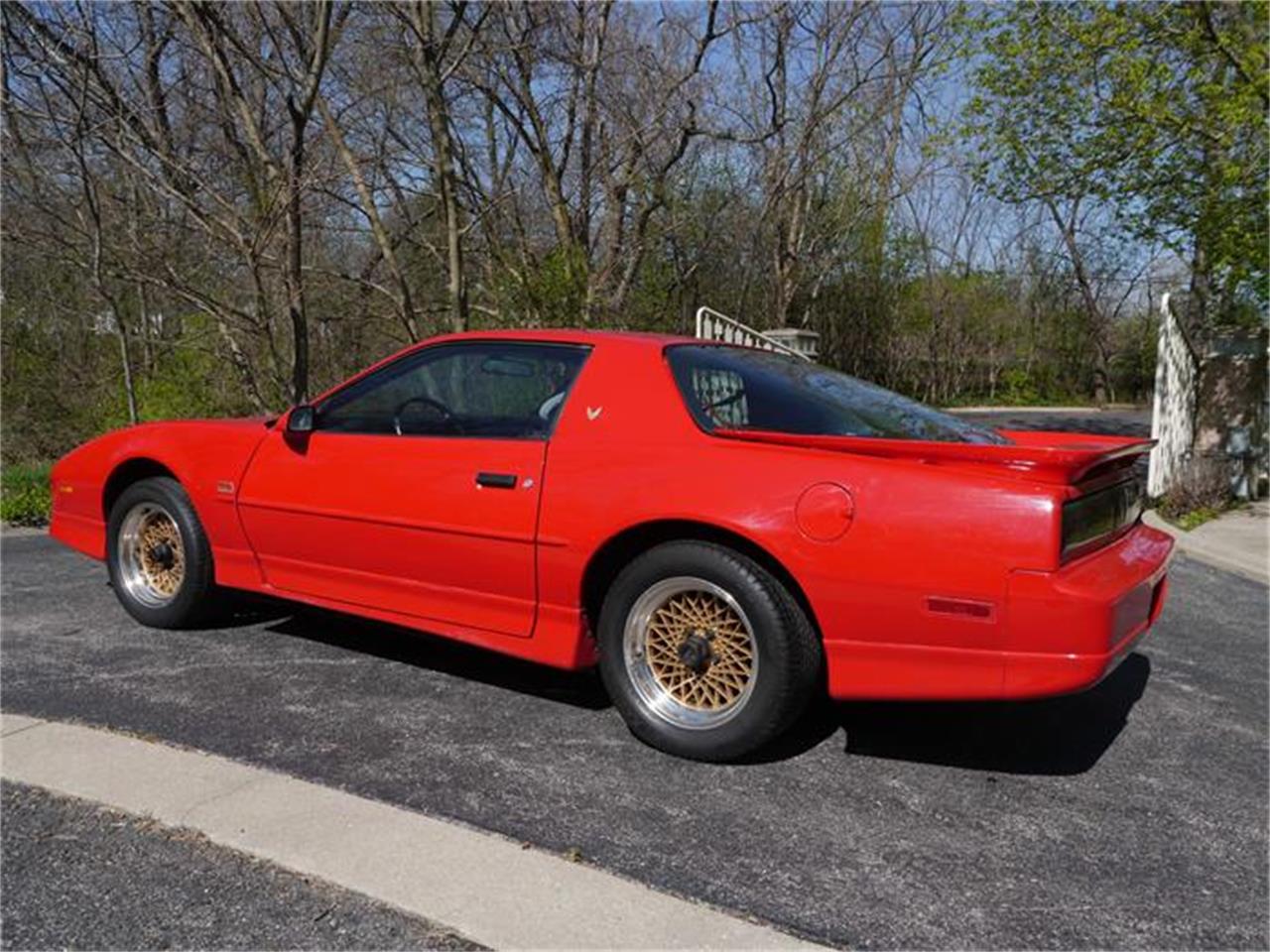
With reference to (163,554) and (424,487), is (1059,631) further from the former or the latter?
(163,554)

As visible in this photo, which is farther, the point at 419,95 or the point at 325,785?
the point at 419,95

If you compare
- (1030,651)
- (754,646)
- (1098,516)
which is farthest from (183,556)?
(1098,516)


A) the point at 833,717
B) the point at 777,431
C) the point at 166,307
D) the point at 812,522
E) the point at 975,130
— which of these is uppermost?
the point at 975,130

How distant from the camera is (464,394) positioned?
12.6ft

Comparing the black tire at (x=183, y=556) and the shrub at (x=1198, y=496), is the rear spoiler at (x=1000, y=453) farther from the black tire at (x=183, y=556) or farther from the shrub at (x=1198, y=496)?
the shrub at (x=1198, y=496)

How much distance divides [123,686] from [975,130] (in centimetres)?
1138

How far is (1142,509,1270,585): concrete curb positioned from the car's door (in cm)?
434

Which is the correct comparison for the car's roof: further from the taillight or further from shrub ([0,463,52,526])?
shrub ([0,463,52,526])

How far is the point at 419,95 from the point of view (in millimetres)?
10664

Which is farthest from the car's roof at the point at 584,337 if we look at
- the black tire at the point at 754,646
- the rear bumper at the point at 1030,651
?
the rear bumper at the point at 1030,651

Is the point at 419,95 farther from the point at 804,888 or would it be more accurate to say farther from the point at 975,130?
the point at 804,888

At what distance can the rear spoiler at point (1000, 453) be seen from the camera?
2.73 m

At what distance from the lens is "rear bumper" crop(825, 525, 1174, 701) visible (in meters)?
2.64

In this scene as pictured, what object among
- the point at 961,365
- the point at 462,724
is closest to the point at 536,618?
the point at 462,724
